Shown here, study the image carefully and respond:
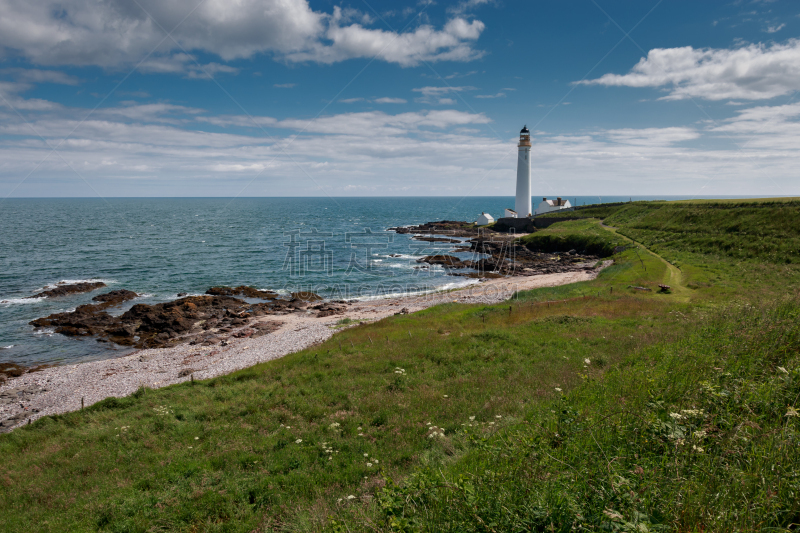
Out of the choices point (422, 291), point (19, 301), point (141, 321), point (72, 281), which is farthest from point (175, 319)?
point (422, 291)

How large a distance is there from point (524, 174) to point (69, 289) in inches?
3407

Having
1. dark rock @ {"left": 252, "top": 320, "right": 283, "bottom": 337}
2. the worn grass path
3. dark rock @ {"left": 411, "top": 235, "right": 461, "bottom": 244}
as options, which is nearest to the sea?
dark rock @ {"left": 411, "top": 235, "right": 461, "bottom": 244}

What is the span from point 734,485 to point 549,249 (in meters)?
72.9

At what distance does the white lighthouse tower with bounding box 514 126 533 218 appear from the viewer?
8638 centimetres

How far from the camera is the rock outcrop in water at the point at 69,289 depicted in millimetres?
45472

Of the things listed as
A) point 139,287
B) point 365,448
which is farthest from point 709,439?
point 139,287

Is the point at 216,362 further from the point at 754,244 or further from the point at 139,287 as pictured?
the point at 754,244

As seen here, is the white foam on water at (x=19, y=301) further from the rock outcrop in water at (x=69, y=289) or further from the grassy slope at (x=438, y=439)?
the grassy slope at (x=438, y=439)

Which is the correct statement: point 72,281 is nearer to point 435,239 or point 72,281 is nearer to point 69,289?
point 69,289

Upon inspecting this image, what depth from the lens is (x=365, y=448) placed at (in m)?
10.3

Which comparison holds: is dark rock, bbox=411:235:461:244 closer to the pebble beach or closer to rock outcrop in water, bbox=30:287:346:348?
rock outcrop in water, bbox=30:287:346:348

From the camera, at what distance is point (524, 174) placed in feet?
293

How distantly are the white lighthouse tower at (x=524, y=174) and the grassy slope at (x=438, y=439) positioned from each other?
72.6 meters

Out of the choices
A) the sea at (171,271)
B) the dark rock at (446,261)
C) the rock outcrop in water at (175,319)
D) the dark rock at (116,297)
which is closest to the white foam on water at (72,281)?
the sea at (171,271)
